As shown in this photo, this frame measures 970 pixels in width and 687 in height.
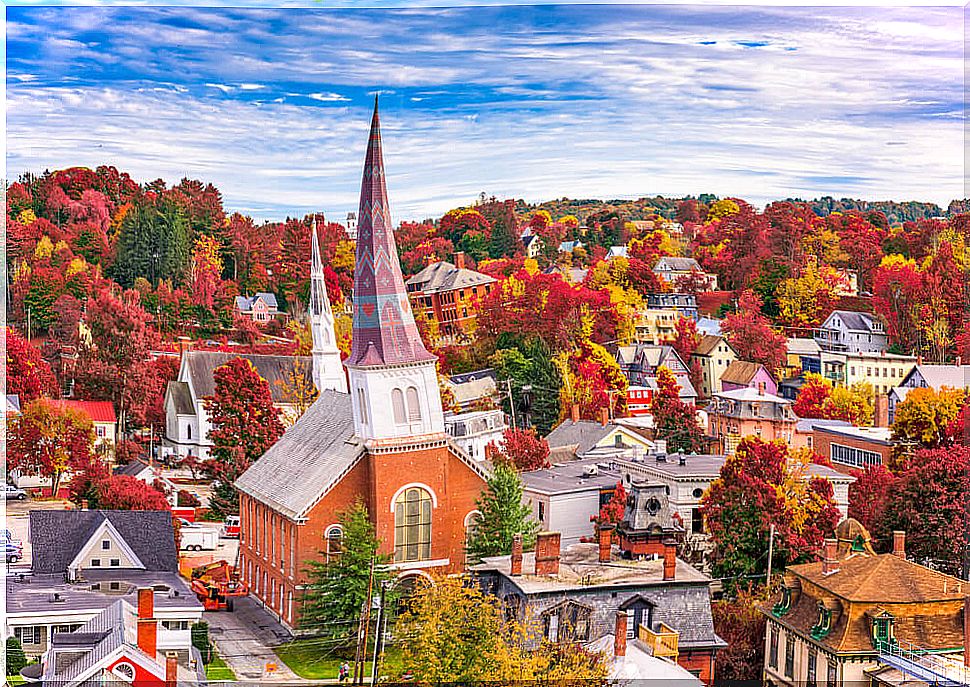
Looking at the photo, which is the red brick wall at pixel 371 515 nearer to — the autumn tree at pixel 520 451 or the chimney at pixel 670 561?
the autumn tree at pixel 520 451

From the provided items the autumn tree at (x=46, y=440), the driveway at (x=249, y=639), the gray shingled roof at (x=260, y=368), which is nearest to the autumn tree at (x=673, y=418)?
the gray shingled roof at (x=260, y=368)

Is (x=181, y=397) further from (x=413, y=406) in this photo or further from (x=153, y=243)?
(x=413, y=406)

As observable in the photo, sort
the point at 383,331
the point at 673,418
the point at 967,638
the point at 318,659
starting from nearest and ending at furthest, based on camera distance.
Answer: the point at 967,638, the point at 318,659, the point at 383,331, the point at 673,418

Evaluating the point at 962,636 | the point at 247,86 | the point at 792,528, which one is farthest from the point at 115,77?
the point at 962,636

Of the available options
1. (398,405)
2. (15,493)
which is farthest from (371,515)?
(15,493)

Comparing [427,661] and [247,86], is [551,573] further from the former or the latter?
[247,86]

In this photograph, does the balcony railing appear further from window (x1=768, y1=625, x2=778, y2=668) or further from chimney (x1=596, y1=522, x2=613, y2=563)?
window (x1=768, y1=625, x2=778, y2=668)

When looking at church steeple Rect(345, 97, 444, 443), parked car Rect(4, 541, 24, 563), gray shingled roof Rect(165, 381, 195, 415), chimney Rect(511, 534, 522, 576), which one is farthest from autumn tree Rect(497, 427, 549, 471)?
parked car Rect(4, 541, 24, 563)
